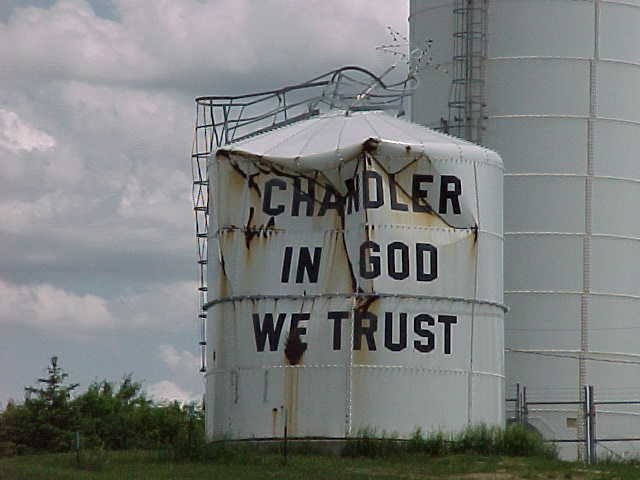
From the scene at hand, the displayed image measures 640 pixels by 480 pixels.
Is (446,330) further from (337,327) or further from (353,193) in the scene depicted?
(353,193)

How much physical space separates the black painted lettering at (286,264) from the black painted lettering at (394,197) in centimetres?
277

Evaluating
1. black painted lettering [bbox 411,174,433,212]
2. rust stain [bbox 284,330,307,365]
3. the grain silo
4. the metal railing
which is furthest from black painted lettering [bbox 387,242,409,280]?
the metal railing

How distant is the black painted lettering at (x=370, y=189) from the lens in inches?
1667

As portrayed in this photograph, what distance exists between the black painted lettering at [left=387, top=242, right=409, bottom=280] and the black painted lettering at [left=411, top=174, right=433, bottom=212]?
1033 millimetres

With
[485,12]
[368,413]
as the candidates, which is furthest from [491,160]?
[485,12]

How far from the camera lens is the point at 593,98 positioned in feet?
177

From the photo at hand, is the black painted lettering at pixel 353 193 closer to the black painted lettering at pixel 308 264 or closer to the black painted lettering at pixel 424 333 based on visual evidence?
the black painted lettering at pixel 308 264

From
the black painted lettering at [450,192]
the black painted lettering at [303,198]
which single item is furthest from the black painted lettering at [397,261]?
the black painted lettering at [303,198]

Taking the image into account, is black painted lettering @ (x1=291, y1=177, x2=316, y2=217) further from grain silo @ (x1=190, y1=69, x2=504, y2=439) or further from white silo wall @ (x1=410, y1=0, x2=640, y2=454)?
white silo wall @ (x1=410, y1=0, x2=640, y2=454)

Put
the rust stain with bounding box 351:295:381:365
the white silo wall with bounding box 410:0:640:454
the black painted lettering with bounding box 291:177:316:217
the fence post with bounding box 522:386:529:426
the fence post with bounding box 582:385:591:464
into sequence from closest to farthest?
the rust stain with bounding box 351:295:381:365
the black painted lettering with bounding box 291:177:316:217
the fence post with bounding box 582:385:591:464
the fence post with bounding box 522:386:529:426
the white silo wall with bounding box 410:0:640:454

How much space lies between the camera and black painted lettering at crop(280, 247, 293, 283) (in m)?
42.8

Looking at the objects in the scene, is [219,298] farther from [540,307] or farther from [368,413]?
[540,307]

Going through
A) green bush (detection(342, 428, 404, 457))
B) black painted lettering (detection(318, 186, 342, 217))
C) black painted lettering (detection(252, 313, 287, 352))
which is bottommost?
green bush (detection(342, 428, 404, 457))

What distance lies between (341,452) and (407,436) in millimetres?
1712
